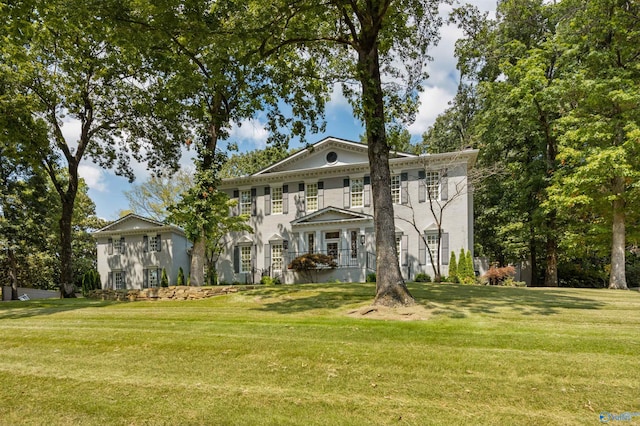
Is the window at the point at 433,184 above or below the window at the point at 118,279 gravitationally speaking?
above

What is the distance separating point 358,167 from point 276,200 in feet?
17.3

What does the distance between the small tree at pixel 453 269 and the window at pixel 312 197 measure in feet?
25.3

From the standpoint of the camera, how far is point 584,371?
441cm

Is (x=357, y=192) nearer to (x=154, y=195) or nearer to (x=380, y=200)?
(x=380, y=200)

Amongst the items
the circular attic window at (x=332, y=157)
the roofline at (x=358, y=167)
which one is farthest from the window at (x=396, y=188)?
the circular attic window at (x=332, y=157)

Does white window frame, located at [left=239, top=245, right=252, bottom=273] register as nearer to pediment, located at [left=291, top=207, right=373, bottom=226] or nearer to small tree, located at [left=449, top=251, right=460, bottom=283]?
pediment, located at [left=291, top=207, right=373, bottom=226]

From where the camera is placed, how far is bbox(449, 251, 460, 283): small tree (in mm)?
17684

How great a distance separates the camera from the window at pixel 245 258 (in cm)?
2238

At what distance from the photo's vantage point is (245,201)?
22.9 meters

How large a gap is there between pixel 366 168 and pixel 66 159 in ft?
48.6

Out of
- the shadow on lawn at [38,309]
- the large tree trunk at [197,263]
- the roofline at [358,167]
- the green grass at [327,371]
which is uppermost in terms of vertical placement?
the roofline at [358,167]

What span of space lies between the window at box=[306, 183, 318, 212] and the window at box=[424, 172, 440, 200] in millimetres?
6034

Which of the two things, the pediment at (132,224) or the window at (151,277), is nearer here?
the window at (151,277)

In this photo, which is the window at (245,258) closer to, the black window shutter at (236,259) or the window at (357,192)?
the black window shutter at (236,259)
